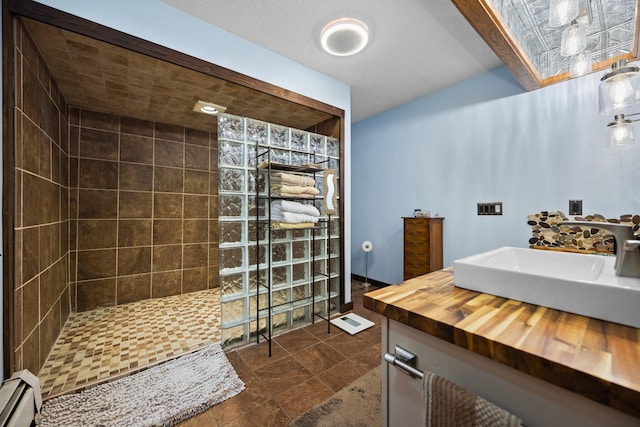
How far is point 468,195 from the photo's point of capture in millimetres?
2623

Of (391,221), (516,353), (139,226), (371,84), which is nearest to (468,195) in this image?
(391,221)

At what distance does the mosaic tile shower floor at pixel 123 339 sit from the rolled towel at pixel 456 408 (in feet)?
6.30

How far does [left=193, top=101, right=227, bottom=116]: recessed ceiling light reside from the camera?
245cm

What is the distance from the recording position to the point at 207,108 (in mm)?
2545

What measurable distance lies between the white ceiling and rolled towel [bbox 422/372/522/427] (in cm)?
206

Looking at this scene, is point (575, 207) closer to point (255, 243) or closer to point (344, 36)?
point (344, 36)

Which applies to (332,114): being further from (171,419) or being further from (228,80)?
(171,419)

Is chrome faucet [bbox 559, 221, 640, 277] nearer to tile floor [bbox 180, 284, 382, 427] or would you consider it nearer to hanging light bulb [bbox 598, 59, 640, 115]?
hanging light bulb [bbox 598, 59, 640, 115]

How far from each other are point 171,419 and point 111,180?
2.65m

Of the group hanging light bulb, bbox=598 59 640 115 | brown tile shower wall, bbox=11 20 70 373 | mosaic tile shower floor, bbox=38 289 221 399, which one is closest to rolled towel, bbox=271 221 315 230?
mosaic tile shower floor, bbox=38 289 221 399

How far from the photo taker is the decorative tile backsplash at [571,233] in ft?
6.11

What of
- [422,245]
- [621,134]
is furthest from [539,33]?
[422,245]

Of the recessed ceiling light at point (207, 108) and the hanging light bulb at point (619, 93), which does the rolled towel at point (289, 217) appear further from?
the hanging light bulb at point (619, 93)

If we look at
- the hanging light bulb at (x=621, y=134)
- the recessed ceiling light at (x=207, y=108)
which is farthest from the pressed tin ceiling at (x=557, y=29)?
the recessed ceiling light at (x=207, y=108)
